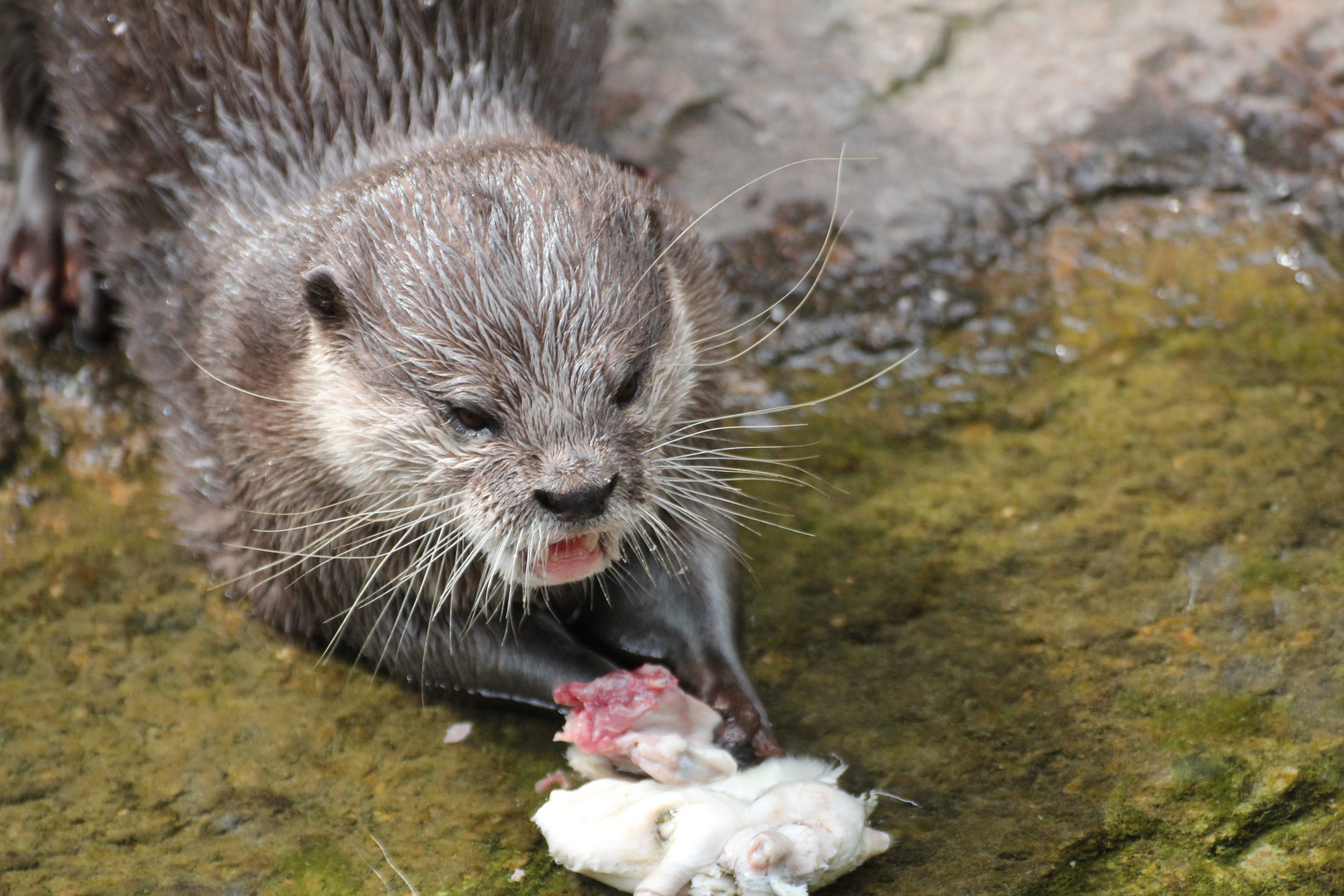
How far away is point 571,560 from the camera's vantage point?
97.3 inches

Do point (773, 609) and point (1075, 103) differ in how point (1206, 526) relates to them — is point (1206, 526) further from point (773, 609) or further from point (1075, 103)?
point (1075, 103)

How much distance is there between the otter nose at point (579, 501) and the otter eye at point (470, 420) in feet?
0.52

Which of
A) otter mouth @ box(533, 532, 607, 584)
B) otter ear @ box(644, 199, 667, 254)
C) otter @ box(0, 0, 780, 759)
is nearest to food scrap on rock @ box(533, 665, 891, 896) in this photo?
otter @ box(0, 0, 780, 759)

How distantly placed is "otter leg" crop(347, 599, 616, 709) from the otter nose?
0.46 m

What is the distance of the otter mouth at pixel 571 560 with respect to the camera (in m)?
2.46

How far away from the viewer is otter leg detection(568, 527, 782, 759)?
2646 mm

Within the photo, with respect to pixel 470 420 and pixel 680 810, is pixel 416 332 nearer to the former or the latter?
pixel 470 420

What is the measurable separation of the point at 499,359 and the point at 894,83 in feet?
6.83

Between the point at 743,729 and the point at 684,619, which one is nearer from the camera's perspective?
the point at 743,729

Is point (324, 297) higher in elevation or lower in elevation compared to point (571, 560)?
higher

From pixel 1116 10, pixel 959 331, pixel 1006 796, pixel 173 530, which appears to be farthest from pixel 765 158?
pixel 1006 796

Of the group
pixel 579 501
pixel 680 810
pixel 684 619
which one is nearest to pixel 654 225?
pixel 579 501

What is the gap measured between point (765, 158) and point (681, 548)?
151cm

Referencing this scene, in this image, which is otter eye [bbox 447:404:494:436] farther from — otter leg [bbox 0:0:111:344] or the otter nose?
otter leg [bbox 0:0:111:344]
